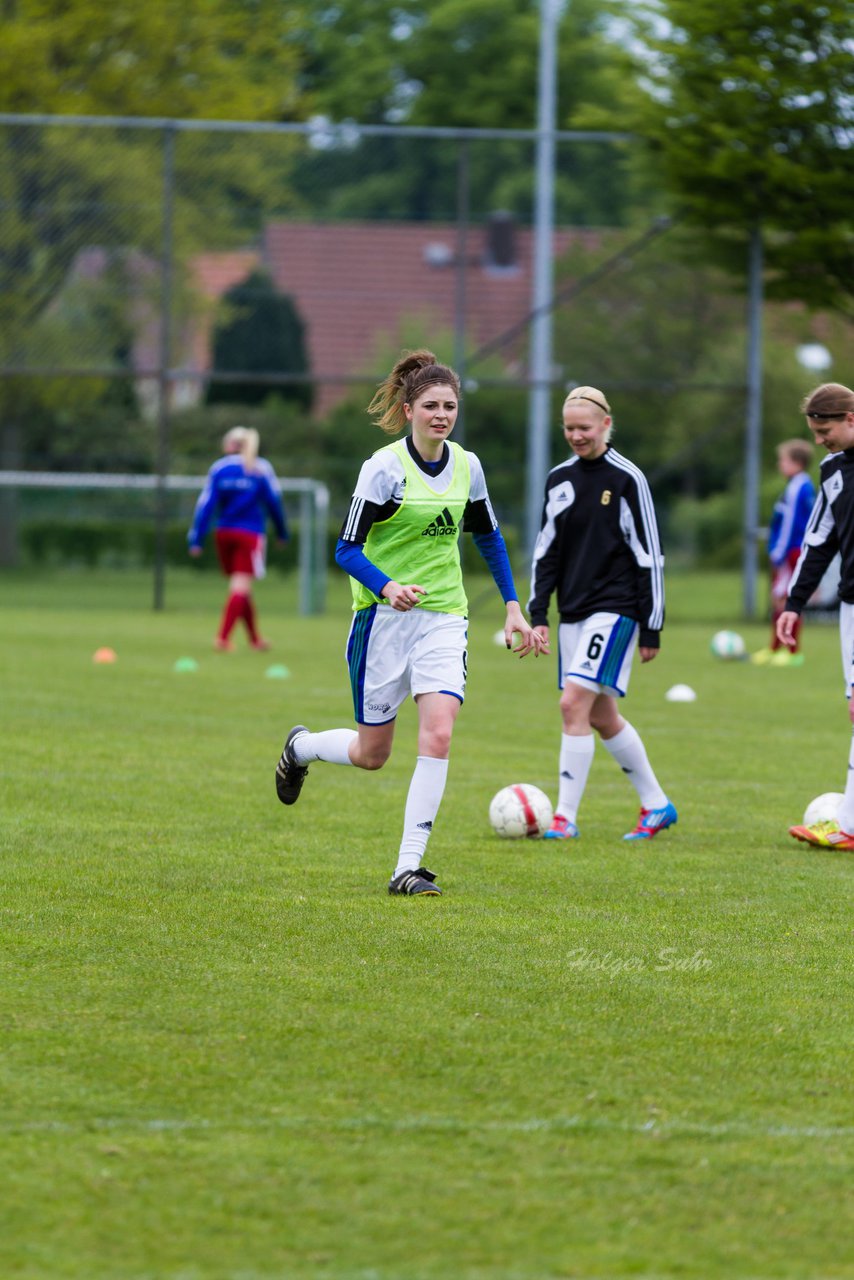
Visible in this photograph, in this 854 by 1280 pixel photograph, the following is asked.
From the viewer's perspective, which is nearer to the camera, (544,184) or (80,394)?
(544,184)

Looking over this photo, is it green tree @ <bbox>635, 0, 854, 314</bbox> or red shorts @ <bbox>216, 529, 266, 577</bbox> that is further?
green tree @ <bbox>635, 0, 854, 314</bbox>

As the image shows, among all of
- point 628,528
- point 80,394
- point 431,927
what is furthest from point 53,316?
point 431,927

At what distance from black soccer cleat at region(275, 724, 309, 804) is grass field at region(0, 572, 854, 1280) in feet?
0.63

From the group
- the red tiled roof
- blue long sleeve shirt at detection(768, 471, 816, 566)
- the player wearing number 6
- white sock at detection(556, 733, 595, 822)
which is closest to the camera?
the player wearing number 6

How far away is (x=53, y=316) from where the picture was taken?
76.1ft

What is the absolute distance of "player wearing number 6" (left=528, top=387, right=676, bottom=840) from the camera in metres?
7.82

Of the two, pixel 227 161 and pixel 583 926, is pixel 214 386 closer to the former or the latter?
pixel 227 161

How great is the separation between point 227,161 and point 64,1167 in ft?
66.7

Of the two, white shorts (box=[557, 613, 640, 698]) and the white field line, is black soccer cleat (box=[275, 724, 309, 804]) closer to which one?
white shorts (box=[557, 613, 640, 698])

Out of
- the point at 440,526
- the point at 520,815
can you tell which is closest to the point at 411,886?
the point at 440,526

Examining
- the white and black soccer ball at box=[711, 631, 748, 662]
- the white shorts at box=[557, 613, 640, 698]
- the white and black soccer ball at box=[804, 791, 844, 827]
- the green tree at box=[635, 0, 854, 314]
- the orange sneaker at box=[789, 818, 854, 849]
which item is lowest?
the white and black soccer ball at box=[711, 631, 748, 662]

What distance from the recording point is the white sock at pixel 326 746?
23.3ft

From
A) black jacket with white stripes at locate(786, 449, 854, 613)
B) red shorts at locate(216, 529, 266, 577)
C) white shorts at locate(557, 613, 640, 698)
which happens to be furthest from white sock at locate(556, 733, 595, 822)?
red shorts at locate(216, 529, 266, 577)

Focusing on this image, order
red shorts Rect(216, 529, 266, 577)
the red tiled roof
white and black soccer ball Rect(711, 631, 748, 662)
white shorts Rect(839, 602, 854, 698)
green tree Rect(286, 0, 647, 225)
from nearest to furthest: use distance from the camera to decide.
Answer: white shorts Rect(839, 602, 854, 698) → red shorts Rect(216, 529, 266, 577) → white and black soccer ball Rect(711, 631, 748, 662) → the red tiled roof → green tree Rect(286, 0, 647, 225)
